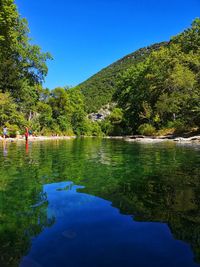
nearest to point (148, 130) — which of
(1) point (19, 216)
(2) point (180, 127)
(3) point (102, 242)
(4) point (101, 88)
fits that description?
(2) point (180, 127)

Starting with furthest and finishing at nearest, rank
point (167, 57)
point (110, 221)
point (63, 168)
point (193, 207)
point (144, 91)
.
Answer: point (144, 91)
point (167, 57)
point (63, 168)
point (193, 207)
point (110, 221)

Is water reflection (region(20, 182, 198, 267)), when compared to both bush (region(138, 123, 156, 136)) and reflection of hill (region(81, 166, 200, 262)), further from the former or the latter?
bush (region(138, 123, 156, 136))

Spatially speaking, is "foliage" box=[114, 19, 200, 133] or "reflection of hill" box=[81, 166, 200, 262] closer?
"reflection of hill" box=[81, 166, 200, 262]

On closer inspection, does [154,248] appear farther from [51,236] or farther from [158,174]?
[158,174]

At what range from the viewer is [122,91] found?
77.4 meters

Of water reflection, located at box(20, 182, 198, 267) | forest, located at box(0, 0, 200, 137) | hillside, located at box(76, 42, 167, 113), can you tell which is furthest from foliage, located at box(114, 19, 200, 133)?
hillside, located at box(76, 42, 167, 113)

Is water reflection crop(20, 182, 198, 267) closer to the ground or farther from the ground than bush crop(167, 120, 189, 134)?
closer to the ground

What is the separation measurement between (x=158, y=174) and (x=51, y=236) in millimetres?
5791

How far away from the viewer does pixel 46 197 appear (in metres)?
6.24

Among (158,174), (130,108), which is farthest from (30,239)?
(130,108)

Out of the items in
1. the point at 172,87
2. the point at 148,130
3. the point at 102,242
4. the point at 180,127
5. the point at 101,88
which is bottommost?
the point at 102,242

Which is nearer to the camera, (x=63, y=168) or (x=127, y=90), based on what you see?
(x=63, y=168)

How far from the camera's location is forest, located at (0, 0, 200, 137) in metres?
35.7

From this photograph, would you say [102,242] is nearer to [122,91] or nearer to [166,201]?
[166,201]
